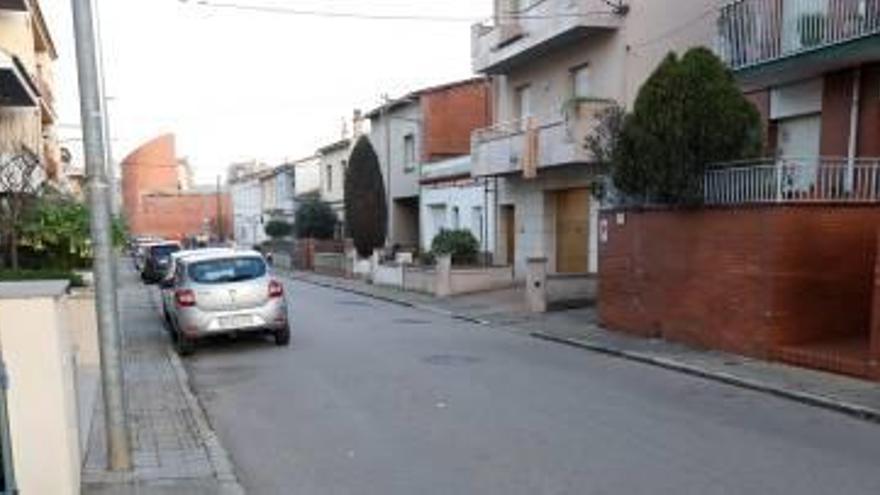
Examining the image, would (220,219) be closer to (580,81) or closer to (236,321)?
(580,81)

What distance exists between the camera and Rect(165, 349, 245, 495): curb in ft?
26.0

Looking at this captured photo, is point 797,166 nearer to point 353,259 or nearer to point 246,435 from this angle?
point 246,435

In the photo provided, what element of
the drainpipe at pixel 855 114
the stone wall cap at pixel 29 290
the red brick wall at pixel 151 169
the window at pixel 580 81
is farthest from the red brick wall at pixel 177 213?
the stone wall cap at pixel 29 290

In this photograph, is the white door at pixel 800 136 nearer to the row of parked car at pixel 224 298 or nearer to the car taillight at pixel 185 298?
the row of parked car at pixel 224 298

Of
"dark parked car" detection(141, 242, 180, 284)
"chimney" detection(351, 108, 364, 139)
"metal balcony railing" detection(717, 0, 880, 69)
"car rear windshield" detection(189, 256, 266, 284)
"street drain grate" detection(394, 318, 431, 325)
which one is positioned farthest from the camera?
"chimney" detection(351, 108, 364, 139)

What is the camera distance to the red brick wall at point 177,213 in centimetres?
10488

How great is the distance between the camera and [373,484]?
8.09 metres

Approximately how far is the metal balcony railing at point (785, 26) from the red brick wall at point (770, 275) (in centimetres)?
320

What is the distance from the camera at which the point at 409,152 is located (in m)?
44.6

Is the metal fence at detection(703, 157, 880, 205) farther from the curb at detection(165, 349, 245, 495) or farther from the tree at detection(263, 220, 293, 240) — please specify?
the tree at detection(263, 220, 293, 240)

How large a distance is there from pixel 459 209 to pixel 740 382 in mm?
24962

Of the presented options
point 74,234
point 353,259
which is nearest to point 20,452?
point 74,234

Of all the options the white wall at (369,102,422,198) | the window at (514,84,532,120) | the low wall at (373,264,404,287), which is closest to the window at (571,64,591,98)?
the window at (514,84,532,120)

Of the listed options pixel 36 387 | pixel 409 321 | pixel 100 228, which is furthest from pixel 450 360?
pixel 36 387
